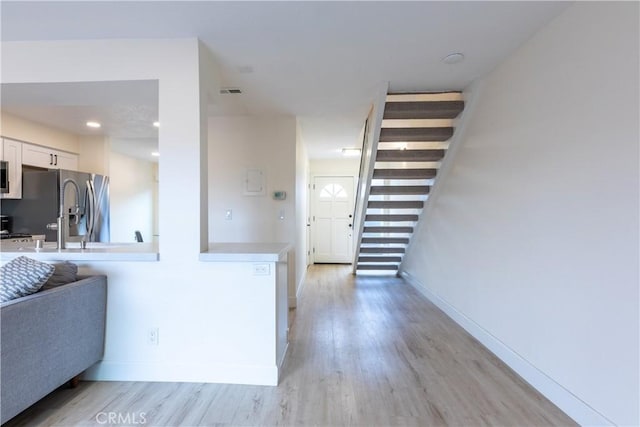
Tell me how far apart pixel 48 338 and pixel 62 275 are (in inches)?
15.9

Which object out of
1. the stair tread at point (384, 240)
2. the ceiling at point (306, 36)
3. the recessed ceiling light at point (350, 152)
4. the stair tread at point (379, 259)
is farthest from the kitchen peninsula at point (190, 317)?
the recessed ceiling light at point (350, 152)

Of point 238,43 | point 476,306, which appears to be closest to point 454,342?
point 476,306

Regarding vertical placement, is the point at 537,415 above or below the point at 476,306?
below

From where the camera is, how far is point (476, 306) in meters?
2.82

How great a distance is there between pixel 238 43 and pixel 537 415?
3058 mm

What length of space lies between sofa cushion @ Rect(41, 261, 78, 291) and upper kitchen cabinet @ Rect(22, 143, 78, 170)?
2.86 meters

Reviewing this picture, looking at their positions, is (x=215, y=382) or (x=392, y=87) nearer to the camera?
(x=215, y=382)

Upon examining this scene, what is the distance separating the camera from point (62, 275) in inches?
74.0

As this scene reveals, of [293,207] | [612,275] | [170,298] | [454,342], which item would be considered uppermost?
[293,207]

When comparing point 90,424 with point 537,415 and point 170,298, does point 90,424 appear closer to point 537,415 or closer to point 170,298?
point 170,298

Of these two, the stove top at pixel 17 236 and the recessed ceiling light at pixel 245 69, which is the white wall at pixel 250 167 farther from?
the stove top at pixel 17 236

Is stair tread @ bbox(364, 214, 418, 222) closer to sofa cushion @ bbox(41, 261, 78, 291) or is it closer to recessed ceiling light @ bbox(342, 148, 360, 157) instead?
recessed ceiling light @ bbox(342, 148, 360, 157)

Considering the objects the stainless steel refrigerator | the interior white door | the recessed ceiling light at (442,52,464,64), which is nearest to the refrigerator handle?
the stainless steel refrigerator

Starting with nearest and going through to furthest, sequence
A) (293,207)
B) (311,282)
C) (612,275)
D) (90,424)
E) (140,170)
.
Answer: (612,275), (90,424), (293,207), (311,282), (140,170)
